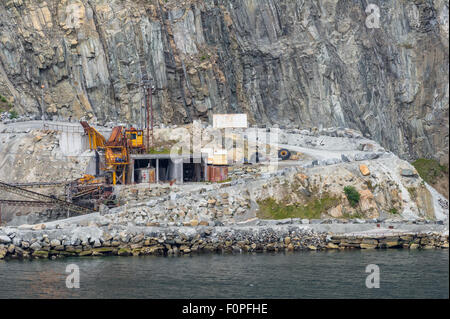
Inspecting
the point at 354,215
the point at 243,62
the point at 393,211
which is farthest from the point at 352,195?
the point at 243,62

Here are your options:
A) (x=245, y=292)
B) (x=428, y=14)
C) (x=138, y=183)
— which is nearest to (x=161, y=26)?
(x=138, y=183)

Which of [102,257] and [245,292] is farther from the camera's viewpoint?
[102,257]

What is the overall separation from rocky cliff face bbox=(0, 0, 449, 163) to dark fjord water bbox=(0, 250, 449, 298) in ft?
137

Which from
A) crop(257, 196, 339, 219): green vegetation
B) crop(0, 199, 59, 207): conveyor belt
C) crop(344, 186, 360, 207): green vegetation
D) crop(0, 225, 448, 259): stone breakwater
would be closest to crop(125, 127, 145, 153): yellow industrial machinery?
crop(0, 199, 59, 207): conveyor belt

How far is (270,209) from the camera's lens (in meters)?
52.3

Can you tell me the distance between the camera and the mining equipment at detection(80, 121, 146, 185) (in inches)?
2552

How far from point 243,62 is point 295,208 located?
44.4 m

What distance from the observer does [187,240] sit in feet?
153

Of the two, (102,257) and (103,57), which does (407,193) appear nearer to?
(102,257)

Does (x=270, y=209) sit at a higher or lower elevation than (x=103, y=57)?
lower

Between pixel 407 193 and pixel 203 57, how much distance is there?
4228 cm

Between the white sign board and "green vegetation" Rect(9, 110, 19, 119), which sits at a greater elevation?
"green vegetation" Rect(9, 110, 19, 119)

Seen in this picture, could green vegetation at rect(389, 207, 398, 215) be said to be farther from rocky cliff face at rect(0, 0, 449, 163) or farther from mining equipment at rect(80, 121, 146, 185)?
rocky cliff face at rect(0, 0, 449, 163)
